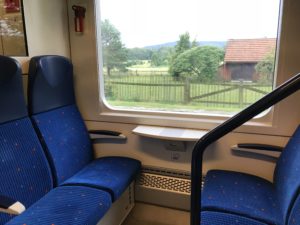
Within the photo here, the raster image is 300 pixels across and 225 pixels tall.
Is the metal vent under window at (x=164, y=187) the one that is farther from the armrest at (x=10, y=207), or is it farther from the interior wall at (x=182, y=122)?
the armrest at (x=10, y=207)

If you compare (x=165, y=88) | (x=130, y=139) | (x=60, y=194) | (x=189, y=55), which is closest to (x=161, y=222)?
(x=130, y=139)

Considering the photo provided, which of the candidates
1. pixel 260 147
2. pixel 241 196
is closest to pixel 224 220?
pixel 241 196

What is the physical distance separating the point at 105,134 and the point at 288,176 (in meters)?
1.48

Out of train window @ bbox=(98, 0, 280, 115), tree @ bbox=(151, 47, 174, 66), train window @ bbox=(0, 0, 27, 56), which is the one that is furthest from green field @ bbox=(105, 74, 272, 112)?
train window @ bbox=(0, 0, 27, 56)

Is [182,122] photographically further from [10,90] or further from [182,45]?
[10,90]

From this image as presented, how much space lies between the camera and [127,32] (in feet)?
7.27

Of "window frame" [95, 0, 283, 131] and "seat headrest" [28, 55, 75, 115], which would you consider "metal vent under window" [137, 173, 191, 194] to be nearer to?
"window frame" [95, 0, 283, 131]

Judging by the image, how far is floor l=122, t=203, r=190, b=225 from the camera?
80.8 inches

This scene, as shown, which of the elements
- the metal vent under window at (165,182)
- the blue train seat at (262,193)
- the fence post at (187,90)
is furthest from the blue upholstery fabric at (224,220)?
the fence post at (187,90)

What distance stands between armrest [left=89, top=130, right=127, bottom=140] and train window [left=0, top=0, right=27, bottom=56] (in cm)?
89

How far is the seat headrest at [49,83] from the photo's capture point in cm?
Answer: 171

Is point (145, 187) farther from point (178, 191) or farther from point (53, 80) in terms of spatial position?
point (53, 80)

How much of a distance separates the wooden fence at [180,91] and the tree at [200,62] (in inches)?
2.7

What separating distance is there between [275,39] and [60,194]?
6.12 ft
